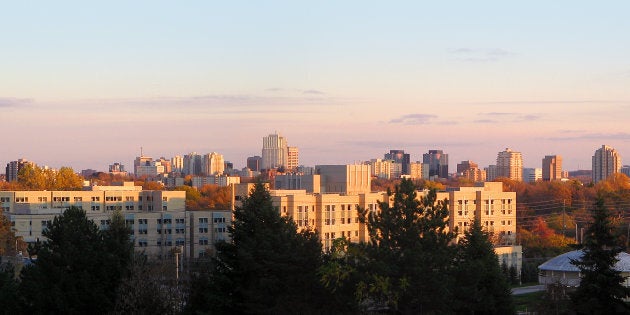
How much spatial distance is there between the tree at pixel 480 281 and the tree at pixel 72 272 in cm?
1259

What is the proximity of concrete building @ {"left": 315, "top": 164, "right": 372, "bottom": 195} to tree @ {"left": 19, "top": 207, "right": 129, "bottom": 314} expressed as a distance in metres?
56.1

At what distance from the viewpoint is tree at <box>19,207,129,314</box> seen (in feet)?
122

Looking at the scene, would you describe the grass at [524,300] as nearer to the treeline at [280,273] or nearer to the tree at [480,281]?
the tree at [480,281]

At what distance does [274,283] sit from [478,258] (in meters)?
9.40

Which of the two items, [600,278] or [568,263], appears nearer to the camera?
[600,278]

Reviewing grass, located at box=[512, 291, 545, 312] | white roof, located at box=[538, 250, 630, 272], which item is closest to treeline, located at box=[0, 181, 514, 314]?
grass, located at box=[512, 291, 545, 312]

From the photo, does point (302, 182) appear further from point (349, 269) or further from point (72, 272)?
point (349, 269)

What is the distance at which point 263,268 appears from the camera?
33.7m

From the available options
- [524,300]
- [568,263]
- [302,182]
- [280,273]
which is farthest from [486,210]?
[280,273]

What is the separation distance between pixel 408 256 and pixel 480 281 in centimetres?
849

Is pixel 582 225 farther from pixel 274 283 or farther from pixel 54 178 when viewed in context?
pixel 274 283

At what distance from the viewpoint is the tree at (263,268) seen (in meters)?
32.7

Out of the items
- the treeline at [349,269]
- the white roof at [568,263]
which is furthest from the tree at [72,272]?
the white roof at [568,263]

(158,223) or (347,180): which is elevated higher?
(347,180)
